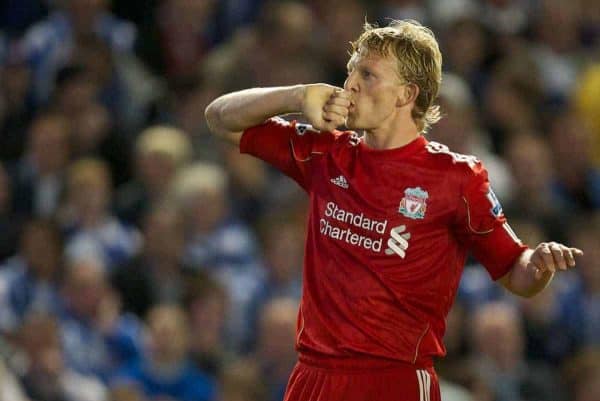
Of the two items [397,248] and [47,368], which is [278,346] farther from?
[397,248]

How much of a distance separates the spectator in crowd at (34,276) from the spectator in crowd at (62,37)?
1572 millimetres

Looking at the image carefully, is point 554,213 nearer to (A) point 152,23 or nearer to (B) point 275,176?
(B) point 275,176

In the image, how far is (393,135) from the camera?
17.6 ft

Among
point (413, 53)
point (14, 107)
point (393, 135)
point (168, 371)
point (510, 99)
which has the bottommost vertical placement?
point (168, 371)

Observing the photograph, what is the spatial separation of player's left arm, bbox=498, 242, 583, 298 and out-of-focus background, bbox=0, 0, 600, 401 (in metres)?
2.85

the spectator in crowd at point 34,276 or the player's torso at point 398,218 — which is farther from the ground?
the player's torso at point 398,218

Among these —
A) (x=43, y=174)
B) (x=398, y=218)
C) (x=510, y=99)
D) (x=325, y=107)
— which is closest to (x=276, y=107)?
(x=325, y=107)

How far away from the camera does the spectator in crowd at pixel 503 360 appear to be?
28.6ft

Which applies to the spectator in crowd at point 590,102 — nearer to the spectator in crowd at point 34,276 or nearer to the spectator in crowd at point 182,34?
the spectator in crowd at point 182,34

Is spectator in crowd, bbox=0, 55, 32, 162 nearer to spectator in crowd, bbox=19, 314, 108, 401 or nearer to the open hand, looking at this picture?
spectator in crowd, bbox=19, 314, 108, 401

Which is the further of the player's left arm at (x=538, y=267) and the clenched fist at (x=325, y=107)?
the clenched fist at (x=325, y=107)

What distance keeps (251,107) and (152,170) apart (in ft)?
13.9

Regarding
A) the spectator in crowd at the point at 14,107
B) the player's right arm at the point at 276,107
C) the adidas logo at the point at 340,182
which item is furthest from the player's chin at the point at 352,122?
the spectator in crowd at the point at 14,107

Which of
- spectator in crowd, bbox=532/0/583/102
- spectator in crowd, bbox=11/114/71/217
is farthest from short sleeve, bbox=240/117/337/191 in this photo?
spectator in crowd, bbox=532/0/583/102
